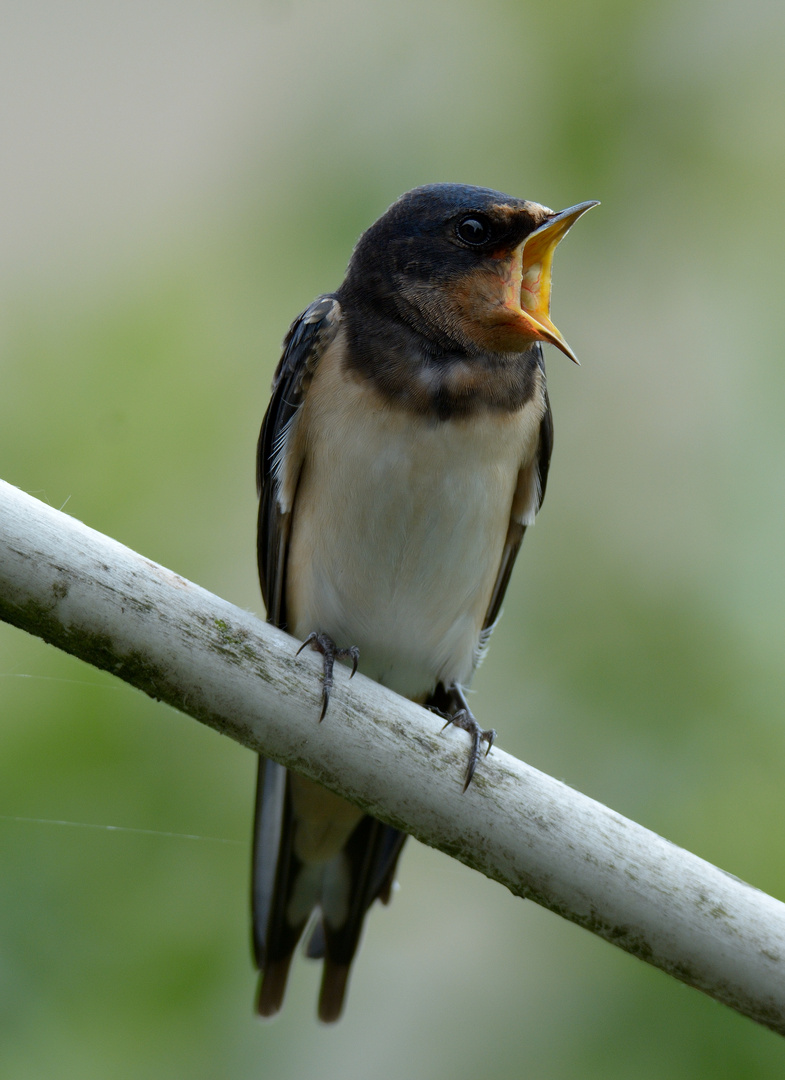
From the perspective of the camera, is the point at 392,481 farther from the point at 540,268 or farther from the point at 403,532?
the point at 540,268

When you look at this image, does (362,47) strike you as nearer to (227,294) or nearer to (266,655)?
(227,294)

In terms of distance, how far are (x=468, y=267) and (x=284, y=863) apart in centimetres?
79

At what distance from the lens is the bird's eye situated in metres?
1.06

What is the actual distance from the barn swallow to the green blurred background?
233mm

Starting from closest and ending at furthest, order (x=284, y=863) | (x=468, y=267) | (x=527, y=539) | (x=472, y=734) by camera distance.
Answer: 1. (x=472, y=734)
2. (x=468, y=267)
3. (x=284, y=863)
4. (x=527, y=539)

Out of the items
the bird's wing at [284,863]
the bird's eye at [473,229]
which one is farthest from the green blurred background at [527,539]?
the bird's eye at [473,229]

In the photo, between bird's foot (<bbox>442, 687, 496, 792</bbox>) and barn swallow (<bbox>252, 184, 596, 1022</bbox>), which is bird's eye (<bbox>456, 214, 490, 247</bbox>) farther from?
bird's foot (<bbox>442, 687, 496, 792</bbox>)

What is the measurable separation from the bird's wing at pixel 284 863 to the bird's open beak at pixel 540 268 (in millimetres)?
243

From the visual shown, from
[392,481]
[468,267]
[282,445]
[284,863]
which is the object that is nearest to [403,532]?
[392,481]

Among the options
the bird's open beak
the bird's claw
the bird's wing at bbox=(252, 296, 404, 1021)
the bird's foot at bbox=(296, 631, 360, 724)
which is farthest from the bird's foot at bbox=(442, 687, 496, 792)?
the bird's open beak

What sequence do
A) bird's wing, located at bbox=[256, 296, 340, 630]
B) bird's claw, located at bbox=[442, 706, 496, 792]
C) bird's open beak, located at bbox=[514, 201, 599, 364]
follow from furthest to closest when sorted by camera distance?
bird's wing, located at bbox=[256, 296, 340, 630], bird's open beak, located at bbox=[514, 201, 599, 364], bird's claw, located at bbox=[442, 706, 496, 792]

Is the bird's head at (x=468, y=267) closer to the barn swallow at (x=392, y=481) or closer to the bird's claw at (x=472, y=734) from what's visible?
the barn swallow at (x=392, y=481)

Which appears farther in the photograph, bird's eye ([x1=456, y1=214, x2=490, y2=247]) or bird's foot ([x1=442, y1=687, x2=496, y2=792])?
bird's eye ([x1=456, y1=214, x2=490, y2=247])

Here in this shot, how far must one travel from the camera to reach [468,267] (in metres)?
1.06
